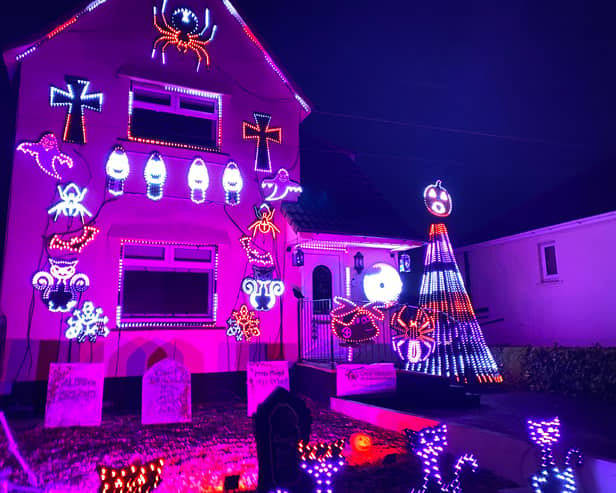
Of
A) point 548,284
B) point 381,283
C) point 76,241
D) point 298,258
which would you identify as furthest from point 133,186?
point 548,284

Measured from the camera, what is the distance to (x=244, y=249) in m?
11.1

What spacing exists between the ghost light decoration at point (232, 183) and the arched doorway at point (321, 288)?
112 inches

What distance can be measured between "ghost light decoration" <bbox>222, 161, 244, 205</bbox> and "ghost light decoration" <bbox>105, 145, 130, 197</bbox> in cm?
208

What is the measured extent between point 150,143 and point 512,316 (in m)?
13.1

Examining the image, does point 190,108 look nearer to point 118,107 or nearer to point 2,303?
point 118,107

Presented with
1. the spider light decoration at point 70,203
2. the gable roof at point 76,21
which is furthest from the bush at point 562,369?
the spider light decoration at point 70,203

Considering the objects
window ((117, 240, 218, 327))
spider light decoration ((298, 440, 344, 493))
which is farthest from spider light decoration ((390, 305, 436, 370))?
spider light decoration ((298, 440, 344, 493))

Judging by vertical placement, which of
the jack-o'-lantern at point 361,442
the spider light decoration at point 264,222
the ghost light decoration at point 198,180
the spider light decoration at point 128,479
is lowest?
the jack-o'-lantern at point 361,442

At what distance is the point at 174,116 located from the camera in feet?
37.1

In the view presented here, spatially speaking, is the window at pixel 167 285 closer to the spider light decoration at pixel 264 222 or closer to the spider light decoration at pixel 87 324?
the spider light decoration at pixel 87 324

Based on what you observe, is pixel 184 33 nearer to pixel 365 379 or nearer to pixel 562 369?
pixel 365 379

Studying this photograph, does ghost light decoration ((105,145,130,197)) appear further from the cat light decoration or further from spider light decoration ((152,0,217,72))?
spider light decoration ((152,0,217,72))

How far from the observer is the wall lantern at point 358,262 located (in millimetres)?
12688

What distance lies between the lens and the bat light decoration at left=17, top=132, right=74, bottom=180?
9406mm
